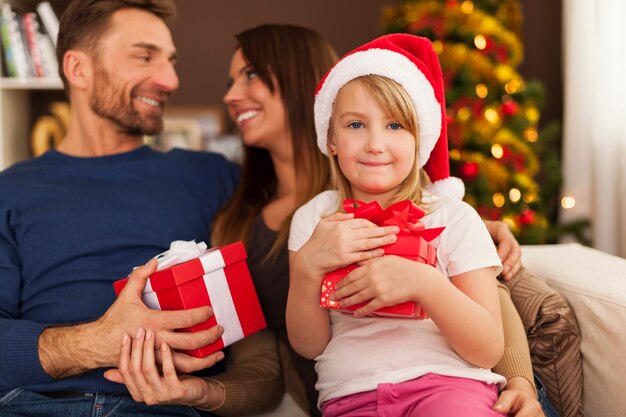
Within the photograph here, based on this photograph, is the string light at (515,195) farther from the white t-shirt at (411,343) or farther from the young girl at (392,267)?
the white t-shirt at (411,343)

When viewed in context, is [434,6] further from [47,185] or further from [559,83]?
[47,185]

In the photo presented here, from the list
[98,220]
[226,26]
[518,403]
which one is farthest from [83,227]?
[226,26]

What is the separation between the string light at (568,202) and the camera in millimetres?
3148

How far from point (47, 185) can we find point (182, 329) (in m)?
0.74

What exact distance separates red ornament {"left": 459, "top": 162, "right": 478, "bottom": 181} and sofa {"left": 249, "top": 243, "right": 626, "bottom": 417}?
1.43m

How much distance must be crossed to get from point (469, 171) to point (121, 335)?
2020 millimetres

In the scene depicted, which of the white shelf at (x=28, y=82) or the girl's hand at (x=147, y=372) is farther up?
the white shelf at (x=28, y=82)

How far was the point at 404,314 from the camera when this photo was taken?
1.13 m

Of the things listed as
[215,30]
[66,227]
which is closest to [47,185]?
[66,227]

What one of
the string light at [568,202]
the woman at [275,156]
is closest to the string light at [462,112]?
the string light at [568,202]

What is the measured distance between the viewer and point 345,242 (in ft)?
3.74

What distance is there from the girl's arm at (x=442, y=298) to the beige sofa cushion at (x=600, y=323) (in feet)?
0.99

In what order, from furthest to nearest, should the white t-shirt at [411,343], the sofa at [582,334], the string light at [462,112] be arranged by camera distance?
1. the string light at [462,112]
2. the sofa at [582,334]
3. the white t-shirt at [411,343]

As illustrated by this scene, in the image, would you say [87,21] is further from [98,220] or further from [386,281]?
[386,281]
